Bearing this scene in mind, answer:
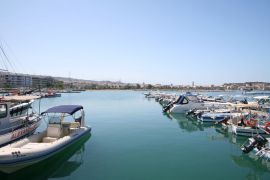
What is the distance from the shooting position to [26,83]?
158500 mm

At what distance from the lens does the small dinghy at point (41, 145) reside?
10805mm

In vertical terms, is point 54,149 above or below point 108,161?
above

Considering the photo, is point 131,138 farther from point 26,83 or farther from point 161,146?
point 26,83

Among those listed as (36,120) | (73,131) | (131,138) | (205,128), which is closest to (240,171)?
(131,138)

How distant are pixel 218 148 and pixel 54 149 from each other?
36.7 feet

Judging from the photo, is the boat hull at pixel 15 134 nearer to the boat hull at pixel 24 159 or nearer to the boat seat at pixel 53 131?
the boat seat at pixel 53 131

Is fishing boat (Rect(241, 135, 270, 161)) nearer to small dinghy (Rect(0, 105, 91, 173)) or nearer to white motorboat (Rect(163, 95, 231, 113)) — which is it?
small dinghy (Rect(0, 105, 91, 173))

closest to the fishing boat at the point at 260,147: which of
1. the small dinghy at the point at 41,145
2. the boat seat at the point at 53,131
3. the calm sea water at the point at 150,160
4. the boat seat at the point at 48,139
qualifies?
the calm sea water at the point at 150,160

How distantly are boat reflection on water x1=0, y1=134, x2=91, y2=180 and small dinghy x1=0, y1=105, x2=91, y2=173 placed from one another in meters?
0.46

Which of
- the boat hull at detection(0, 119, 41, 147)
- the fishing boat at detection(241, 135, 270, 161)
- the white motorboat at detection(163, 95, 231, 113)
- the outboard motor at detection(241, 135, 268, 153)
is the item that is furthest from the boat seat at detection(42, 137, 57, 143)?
the white motorboat at detection(163, 95, 231, 113)

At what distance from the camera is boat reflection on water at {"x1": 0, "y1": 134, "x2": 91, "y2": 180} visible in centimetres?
1151

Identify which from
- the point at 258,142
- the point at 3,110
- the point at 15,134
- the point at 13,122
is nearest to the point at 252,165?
the point at 258,142

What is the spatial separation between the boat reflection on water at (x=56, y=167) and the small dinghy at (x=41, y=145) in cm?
46

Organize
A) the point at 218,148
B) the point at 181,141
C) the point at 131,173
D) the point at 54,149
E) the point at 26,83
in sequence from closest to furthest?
the point at 131,173 → the point at 54,149 → the point at 218,148 → the point at 181,141 → the point at 26,83
